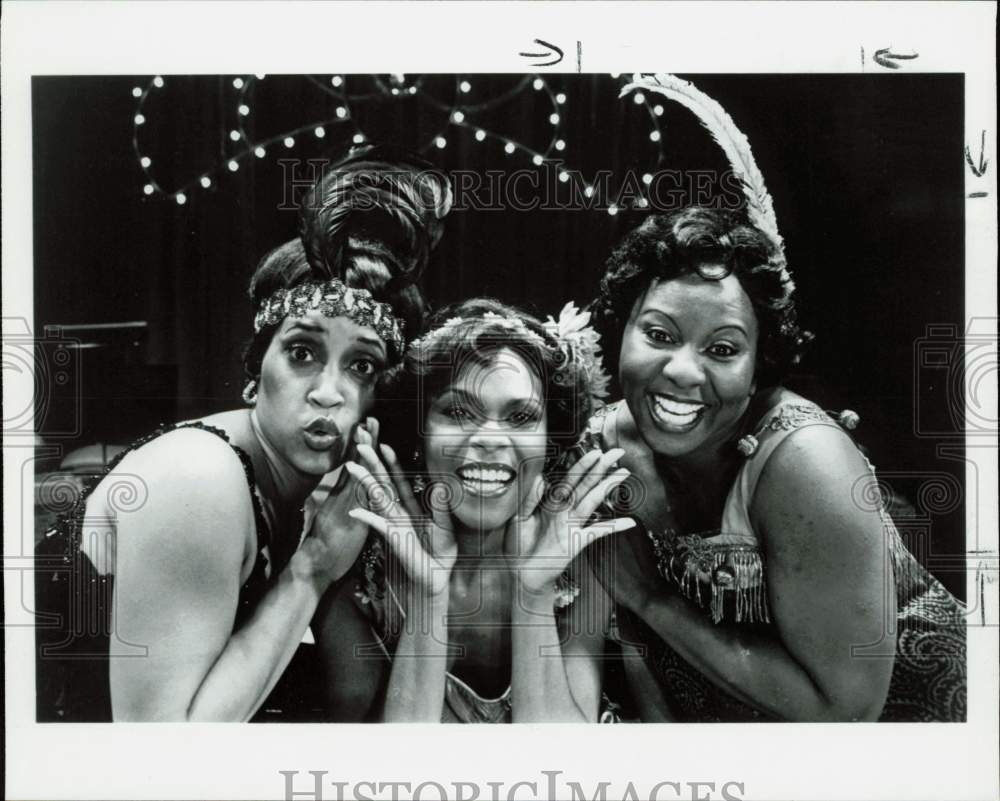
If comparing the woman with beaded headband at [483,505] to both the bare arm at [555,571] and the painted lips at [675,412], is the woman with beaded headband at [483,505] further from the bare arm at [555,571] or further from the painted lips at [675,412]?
the painted lips at [675,412]

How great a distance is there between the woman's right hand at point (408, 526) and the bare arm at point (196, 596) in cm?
23

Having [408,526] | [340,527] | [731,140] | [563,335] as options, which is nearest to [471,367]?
[563,335]

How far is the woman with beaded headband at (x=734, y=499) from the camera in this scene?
320 cm

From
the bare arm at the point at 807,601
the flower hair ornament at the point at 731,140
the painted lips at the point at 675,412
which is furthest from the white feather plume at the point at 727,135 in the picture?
the bare arm at the point at 807,601

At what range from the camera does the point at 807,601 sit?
3.22 m

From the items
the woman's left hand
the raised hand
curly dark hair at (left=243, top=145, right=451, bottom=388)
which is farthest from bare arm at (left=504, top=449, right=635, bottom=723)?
curly dark hair at (left=243, top=145, right=451, bottom=388)

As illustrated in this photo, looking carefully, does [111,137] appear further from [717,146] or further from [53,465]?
[717,146]

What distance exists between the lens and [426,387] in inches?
126

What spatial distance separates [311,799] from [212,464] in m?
1.09

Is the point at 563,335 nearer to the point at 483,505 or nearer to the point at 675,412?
the point at 675,412

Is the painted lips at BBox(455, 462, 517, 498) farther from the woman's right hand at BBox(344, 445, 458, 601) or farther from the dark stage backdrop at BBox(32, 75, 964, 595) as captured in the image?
the dark stage backdrop at BBox(32, 75, 964, 595)

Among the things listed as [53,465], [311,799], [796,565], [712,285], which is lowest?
[311,799]

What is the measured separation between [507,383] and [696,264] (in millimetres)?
683

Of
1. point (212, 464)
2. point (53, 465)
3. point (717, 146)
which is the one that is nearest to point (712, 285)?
point (717, 146)
